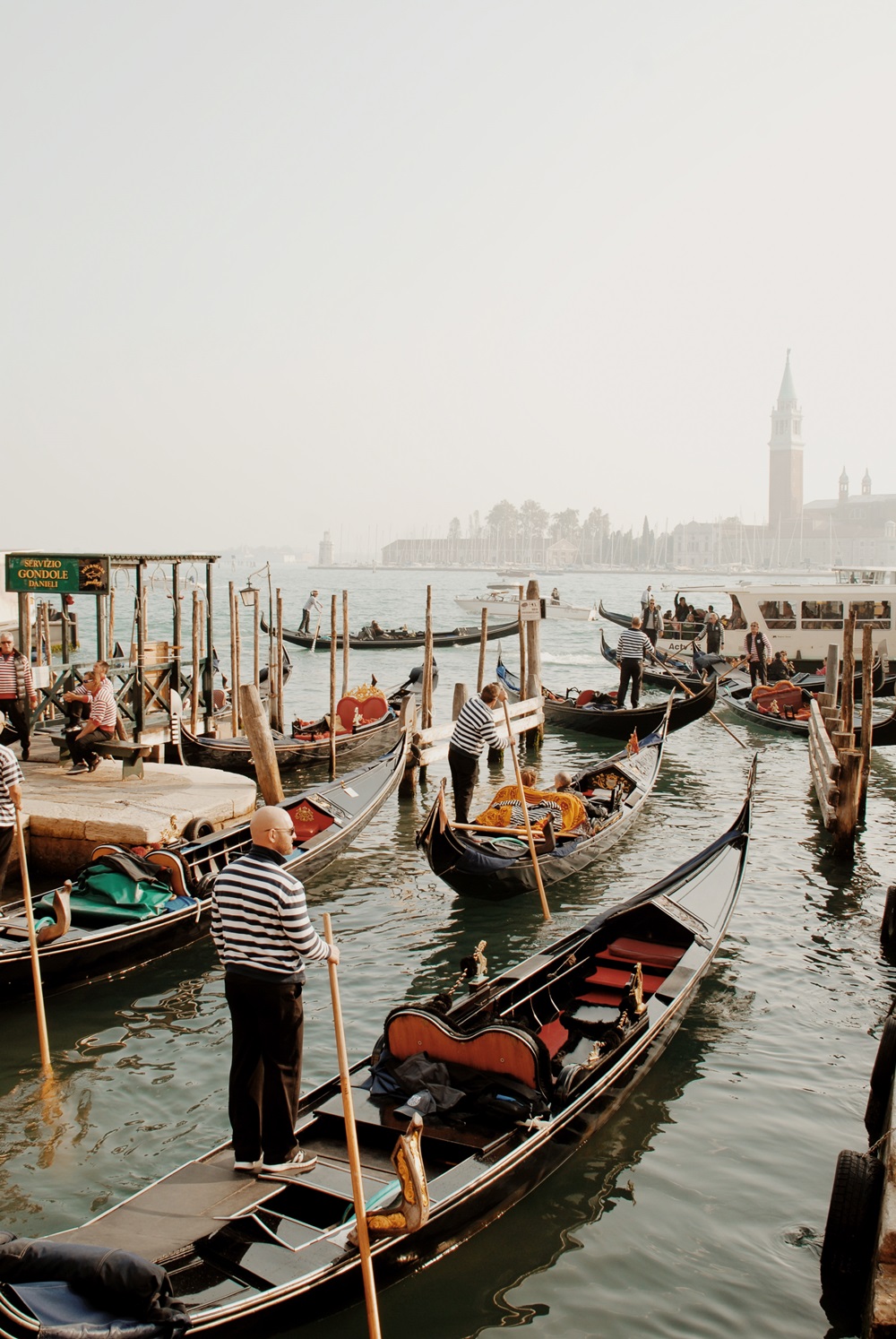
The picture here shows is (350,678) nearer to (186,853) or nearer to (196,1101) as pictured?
(186,853)

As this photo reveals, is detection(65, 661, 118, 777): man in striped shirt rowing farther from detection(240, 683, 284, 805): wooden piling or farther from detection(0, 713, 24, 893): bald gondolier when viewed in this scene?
detection(0, 713, 24, 893): bald gondolier

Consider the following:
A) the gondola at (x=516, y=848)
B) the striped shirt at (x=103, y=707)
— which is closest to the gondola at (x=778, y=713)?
the gondola at (x=516, y=848)

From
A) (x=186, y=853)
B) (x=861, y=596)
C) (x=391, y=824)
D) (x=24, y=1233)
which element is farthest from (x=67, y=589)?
(x=861, y=596)

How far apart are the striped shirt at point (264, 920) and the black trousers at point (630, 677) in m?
11.0

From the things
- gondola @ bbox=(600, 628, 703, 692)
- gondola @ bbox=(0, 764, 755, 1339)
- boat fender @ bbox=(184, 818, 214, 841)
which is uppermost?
gondola @ bbox=(600, 628, 703, 692)

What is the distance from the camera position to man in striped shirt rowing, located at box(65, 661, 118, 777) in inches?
325

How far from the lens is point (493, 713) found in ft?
32.6

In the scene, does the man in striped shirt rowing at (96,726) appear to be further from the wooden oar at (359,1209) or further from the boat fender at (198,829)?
the wooden oar at (359,1209)

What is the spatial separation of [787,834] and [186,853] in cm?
518

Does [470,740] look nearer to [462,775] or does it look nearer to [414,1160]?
[462,775]

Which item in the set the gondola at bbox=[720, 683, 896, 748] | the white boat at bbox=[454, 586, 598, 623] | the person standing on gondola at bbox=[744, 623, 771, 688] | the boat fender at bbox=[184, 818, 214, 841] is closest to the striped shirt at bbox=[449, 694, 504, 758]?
the boat fender at bbox=[184, 818, 214, 841]

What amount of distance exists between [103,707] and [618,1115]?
538cm

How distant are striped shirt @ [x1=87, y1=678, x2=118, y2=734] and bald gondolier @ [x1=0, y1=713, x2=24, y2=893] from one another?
106 inches

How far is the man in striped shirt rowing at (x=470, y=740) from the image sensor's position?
25.4 ft
